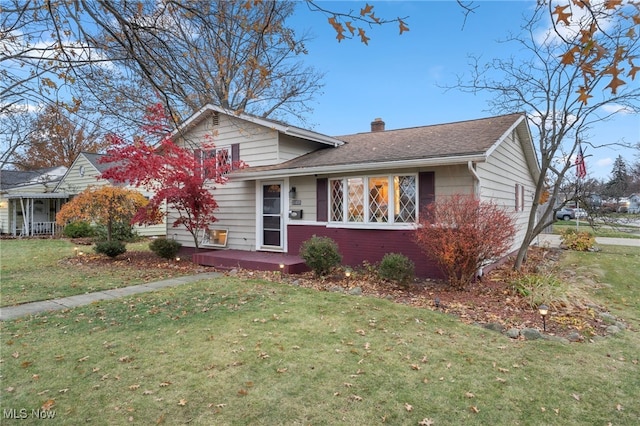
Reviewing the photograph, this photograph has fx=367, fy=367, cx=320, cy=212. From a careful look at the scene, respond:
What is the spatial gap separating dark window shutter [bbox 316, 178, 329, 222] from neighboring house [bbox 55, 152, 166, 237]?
1330cm

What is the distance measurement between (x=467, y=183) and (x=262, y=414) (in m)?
6.38

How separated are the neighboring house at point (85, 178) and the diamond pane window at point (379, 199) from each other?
48.7 ft

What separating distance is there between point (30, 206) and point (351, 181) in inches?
853

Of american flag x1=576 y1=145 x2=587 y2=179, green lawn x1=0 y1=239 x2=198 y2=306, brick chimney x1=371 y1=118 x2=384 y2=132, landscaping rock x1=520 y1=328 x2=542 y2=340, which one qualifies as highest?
brick chimney x1=371 y1=118 x2=384 y2=132

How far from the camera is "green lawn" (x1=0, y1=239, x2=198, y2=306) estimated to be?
6871mm

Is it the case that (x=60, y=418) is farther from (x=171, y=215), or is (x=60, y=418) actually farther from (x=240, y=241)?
(x=171, y=215)

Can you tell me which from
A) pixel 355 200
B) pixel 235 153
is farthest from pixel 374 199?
pixel 235 153

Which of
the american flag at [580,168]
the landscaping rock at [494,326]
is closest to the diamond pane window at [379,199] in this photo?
the landscaping rock at [494,326]

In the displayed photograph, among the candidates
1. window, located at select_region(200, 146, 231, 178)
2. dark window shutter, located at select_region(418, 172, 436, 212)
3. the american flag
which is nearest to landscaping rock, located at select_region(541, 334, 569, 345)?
dark window shutter, located at select_region(418, 172, 436, 212)

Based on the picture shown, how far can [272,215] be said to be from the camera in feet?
35.5

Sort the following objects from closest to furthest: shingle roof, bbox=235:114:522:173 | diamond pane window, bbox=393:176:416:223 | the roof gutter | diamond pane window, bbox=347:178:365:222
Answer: the roof gutter < shingle roof, bbox=235:114:522:173 < diamond pane window, bbox=393:176:416:223 < diamond pane window, bbox=347:178:365:222

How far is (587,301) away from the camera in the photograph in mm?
6387

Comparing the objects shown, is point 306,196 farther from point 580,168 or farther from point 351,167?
point 580,168

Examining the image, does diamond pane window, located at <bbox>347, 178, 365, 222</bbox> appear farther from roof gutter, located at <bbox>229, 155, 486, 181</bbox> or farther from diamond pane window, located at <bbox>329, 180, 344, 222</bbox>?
roof gutter, located at <bbox>229, 155, 486, 181</bbox>
